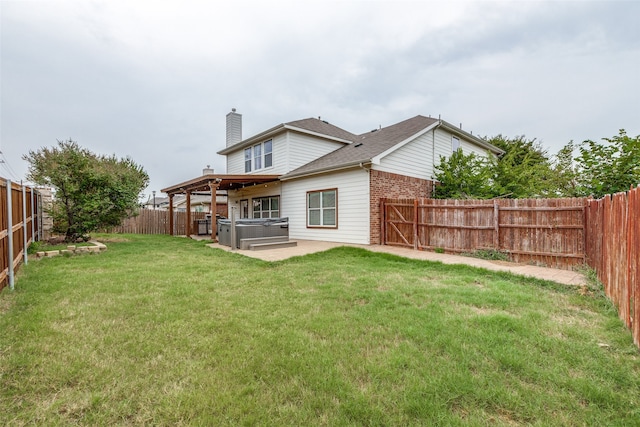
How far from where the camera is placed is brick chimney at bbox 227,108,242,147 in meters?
18.1

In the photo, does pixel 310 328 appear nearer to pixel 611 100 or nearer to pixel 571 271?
pixel 571 271

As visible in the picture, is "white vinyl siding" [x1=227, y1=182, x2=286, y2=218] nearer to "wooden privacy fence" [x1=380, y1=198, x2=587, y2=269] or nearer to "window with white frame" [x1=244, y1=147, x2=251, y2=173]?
"window with white frame" [x1=244, y1=147, x2=251, y2=173]

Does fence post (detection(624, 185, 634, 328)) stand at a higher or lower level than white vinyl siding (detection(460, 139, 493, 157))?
lower

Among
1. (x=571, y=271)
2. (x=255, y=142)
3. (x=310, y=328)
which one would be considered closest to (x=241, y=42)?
(x=255, y=142)

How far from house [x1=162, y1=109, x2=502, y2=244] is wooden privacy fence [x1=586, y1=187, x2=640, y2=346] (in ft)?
20.0

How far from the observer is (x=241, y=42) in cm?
1171

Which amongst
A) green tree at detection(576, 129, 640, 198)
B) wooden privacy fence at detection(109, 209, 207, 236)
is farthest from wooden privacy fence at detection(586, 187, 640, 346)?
wooden privacy fence at detection(109, 209, 207, 236)

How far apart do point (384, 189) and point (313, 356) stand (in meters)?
8.85

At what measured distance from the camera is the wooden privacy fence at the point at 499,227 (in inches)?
266

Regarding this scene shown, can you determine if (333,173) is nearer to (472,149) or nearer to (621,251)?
(472,149)

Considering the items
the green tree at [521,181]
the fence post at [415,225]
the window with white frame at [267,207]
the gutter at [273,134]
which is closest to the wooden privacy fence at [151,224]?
the window with white frame at [267,207]

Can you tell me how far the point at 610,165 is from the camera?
8109mm

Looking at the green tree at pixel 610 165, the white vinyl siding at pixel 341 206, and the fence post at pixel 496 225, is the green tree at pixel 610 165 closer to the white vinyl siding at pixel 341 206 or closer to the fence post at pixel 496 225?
the fence post at pixel 496 225

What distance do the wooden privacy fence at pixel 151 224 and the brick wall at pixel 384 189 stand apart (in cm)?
1269
